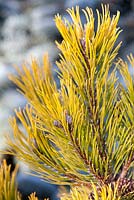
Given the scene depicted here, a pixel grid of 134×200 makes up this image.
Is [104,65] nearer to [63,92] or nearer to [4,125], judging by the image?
[63,92]

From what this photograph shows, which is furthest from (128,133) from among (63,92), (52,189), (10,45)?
(10,45)

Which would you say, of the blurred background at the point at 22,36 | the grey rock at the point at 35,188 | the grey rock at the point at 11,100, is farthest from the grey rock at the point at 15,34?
the grey rock at the point at 35,188

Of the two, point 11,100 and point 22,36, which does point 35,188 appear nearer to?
point 11,100

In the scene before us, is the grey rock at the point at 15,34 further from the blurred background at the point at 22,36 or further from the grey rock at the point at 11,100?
the grey rock at the point at 11,100

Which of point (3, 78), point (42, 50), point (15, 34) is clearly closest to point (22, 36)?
point (15, 34)

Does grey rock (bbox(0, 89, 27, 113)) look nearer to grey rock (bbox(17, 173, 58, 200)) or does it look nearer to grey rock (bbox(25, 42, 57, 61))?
grey rock (bbox(25, 42, 57, 61))

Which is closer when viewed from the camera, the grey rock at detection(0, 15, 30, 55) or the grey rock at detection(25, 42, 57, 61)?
the grey rock at detection(25, 42, 57, 61)

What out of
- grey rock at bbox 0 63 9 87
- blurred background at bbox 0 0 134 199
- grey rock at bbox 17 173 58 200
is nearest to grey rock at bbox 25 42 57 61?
blurred background at bbox 0 0 134 199

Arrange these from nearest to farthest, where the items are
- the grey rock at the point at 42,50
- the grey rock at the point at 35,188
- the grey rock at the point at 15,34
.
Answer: the grey rock at the point at 35,188 < the grey rock at the point at 42,50 < the grey rock at the point at 15,34
